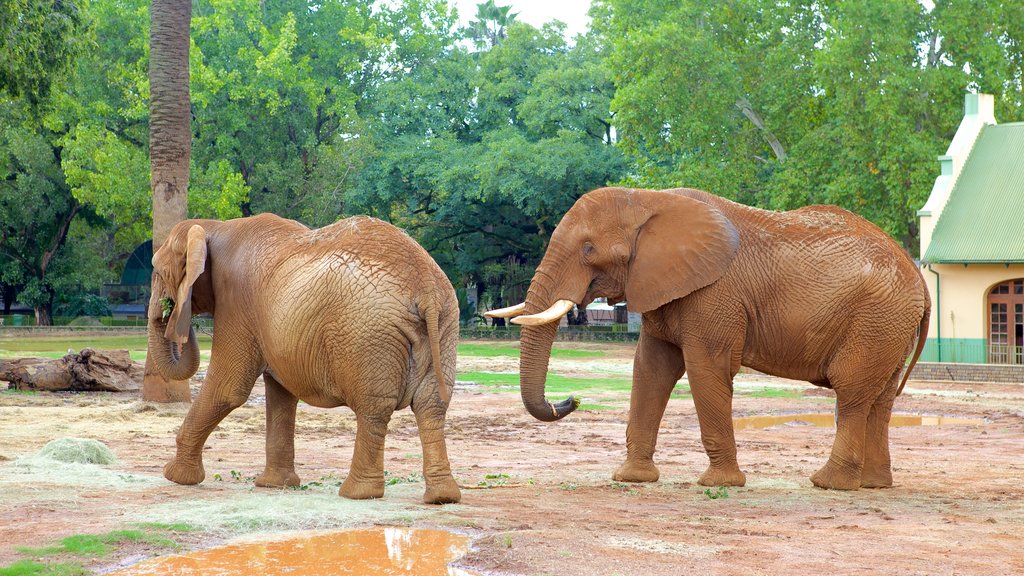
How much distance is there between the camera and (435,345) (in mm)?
9031

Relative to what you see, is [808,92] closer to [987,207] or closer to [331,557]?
[987,207]

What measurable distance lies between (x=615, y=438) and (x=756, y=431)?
8.01 ft

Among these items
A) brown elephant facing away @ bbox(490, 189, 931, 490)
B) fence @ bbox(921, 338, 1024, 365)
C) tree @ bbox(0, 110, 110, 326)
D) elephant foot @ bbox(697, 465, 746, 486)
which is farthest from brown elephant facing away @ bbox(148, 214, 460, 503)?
tree @ bbox(0, 110, 110, 326)

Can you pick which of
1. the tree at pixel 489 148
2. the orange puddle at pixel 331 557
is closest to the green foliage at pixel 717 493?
the orange puddle at pixel 331 557

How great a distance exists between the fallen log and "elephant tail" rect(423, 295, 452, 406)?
12.9 m

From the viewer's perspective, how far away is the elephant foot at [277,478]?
10094mm

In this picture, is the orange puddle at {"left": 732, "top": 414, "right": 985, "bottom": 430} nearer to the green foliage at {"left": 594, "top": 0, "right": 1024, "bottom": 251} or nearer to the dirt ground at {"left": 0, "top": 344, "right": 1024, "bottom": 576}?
the dirt ground at {"left": 0, "top": 344, "right": 1024, "bottom": 576}

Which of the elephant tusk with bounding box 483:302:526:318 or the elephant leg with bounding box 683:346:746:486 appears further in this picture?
the elephant leg with bounding box 683:346:746:486

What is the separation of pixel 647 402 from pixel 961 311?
24306 mm

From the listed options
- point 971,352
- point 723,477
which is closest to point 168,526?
point 723,477

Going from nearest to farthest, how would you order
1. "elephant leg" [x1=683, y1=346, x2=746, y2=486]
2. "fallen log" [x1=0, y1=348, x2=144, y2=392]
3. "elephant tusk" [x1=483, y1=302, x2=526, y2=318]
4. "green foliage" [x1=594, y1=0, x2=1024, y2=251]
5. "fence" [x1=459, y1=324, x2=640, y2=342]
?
1. "elephant tusk" [x1=483, y1=302, x2=526, y2=318]
2. "elephant leg" [x1=683, y1=346, x2=746, y2=486]
3. "fallen log" [x1=0, y1=348, x2=144, y2=392]
4. "green foliage" [x1=594, y1=0, x2=1024, y2=251]
5. "fence" [x1=459, y1=324, x2=640, y2=342]

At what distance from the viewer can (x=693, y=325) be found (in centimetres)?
1045

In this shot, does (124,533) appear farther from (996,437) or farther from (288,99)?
(288,99)

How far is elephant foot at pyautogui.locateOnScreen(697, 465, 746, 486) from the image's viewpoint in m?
10.7
